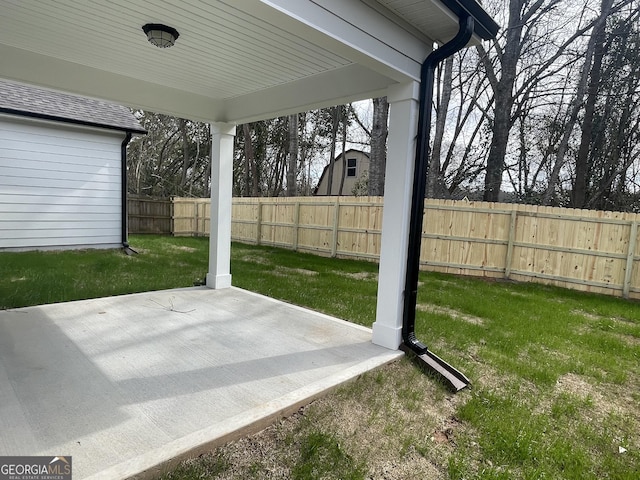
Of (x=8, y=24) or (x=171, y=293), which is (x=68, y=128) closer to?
(x=171, y=293)

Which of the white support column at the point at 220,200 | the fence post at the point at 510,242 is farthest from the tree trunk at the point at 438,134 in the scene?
the white support column at the point at 220,200

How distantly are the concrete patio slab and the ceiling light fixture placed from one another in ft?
8.23

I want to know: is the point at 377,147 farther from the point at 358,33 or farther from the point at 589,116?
the point at 358,33

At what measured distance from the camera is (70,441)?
1939 mm

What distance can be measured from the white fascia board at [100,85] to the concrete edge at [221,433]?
3.63 m

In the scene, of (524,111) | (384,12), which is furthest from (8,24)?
(524,111)

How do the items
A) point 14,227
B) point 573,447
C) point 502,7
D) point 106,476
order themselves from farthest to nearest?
point 502,7, point 14,227, point 573,447, point 106,476

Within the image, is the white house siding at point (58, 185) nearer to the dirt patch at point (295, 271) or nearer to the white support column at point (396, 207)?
the dirt patch at point (295, 271)

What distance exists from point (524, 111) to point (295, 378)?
48.5 feet

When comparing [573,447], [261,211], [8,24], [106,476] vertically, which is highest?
[8,24]

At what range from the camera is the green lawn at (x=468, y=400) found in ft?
6.74

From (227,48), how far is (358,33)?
49.4 inches

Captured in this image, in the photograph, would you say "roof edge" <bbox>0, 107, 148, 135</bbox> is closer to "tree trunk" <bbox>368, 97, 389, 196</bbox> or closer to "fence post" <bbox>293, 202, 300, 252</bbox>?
"fence post" <bbox>293, 202, 300, 252</bbox>

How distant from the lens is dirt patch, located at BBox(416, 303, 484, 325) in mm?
4859
